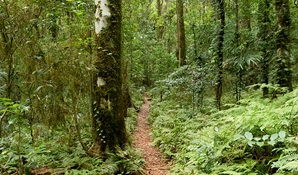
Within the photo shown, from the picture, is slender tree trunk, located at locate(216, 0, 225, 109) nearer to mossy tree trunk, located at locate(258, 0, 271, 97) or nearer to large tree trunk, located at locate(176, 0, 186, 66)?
mossy tree trunk, located at locate(258, 0, 271, 97)

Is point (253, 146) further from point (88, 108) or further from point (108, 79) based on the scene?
point (88, 108)

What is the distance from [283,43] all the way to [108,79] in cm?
415

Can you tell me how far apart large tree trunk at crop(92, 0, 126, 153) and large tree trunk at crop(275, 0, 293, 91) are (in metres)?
3.76

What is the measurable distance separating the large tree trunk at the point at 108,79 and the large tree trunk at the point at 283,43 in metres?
3.76

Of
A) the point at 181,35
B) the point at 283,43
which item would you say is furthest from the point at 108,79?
the point at 181,35

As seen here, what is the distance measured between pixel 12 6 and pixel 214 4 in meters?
7.37

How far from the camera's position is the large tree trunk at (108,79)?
4805 millimetres

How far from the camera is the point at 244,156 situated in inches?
134

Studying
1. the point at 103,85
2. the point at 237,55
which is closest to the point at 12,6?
the point at 103,85

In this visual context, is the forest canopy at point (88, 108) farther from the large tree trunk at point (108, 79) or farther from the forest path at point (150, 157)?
the forest path at point (150, 157)

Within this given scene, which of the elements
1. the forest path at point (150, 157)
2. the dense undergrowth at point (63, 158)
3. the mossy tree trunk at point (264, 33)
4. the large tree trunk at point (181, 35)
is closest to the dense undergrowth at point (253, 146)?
the forest path at point (150, 157)

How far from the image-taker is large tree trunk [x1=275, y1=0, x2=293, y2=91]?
16.9 ft

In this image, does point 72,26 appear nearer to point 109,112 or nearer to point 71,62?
point 71,62

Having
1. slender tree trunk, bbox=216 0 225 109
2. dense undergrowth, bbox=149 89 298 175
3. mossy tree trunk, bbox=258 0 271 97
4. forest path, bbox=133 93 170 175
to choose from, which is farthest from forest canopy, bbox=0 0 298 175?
slender tree trunk, bbox=216 0 225 109
